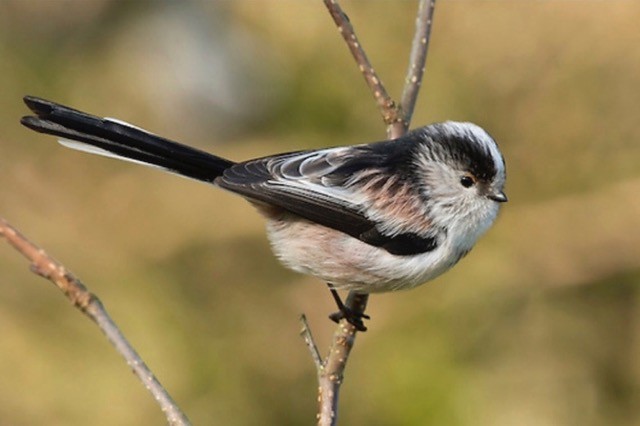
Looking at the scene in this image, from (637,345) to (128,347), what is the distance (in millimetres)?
3472

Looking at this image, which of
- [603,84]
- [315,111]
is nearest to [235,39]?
[315,111]

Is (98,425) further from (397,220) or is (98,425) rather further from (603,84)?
(603,84)

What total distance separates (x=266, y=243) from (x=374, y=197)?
2.21m

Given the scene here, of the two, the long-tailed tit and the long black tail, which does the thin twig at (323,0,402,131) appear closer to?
the long-tailed tit

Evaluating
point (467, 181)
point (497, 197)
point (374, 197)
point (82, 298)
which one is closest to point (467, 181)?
point (467, 181)

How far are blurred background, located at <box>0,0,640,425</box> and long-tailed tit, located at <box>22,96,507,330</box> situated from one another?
1.55 m

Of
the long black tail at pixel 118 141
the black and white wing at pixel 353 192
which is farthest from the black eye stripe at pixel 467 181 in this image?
the long black tail at pixel 118 141

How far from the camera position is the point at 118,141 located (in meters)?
3.30

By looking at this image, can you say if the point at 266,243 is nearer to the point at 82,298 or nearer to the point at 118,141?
the point at 118,141

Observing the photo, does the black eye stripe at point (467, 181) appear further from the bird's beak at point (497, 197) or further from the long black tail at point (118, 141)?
the long black tail at point (118, 141)

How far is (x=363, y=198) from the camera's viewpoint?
351 centimetres

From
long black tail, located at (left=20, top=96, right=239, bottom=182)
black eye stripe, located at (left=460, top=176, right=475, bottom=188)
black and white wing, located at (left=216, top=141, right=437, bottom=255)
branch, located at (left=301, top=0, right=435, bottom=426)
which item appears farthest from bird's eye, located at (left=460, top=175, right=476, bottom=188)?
long black tail, located at (left=20, top=96, right=239, bottom=182)

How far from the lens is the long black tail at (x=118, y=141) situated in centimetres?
308

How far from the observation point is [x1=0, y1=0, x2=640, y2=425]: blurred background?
515cm
